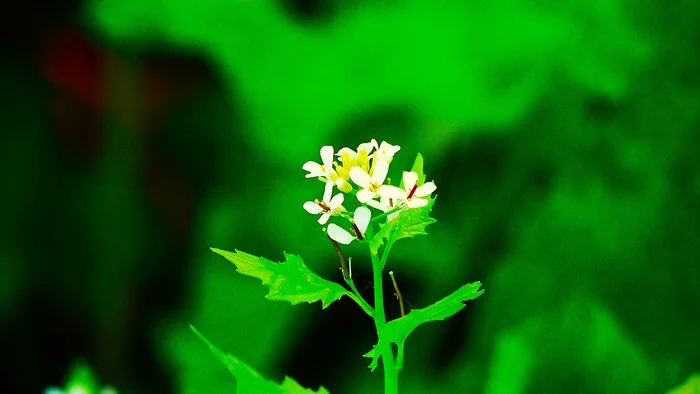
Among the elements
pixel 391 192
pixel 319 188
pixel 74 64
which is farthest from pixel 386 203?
pixel 74 64

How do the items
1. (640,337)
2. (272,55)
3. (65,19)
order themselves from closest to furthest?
(640,337) → (272,55) → (65,19)

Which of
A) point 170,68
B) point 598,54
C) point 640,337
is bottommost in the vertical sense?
point 640,337

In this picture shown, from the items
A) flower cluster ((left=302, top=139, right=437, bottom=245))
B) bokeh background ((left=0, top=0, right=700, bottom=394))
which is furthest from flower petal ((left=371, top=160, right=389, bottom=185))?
bokeh background ((left=0, top=0, right=700, bottom=394))

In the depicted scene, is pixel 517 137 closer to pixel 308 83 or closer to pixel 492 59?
pixel 492 59

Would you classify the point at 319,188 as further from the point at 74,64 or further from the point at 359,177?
the point at 359,177

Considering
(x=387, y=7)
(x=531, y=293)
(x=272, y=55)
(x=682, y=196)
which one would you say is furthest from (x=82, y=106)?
(x=682, y=196)

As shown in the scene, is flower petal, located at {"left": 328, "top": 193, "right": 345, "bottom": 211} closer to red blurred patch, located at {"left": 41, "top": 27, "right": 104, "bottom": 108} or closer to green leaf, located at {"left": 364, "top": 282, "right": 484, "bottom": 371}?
green leaf, located at {"left": 364, "top": 282, "right": 484, "bottom": 371}
